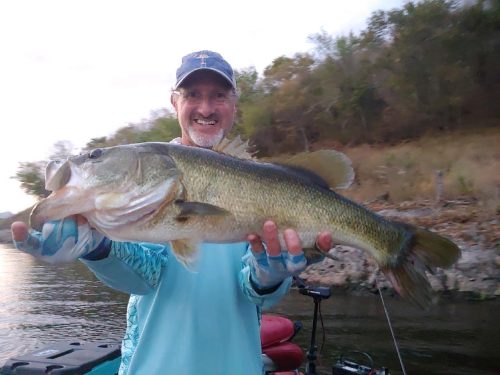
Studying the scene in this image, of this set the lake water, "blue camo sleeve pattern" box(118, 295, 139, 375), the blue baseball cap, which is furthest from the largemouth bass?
the lake water

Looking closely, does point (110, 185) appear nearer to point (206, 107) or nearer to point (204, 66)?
point (206, 107)

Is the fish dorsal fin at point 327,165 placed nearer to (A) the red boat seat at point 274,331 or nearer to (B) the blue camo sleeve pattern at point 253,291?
(B) the blue camo sleeve pattern at point 253,291

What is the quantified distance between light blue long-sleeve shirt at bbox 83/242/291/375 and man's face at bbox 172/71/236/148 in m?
0.67

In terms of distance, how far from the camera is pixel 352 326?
1148cm

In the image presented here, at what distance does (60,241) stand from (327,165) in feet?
4.78

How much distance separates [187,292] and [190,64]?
135 centimetres

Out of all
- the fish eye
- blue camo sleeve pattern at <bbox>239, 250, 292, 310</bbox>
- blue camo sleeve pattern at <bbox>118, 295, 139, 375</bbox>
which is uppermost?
the fish eye

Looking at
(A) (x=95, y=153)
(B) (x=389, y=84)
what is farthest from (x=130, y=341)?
(B) (x=389, y=84)

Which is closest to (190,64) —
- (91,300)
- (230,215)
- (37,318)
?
(230,215)

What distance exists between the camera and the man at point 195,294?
2.36 metres

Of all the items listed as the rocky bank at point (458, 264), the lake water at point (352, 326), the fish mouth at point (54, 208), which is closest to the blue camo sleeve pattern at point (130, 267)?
the fish mouth at point (54, 208)

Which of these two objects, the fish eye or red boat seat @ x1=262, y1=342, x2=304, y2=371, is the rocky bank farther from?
the fish eye

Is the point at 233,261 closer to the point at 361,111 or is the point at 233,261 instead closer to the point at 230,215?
the point at 230,215

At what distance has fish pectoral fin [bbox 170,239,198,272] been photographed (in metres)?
2.32
